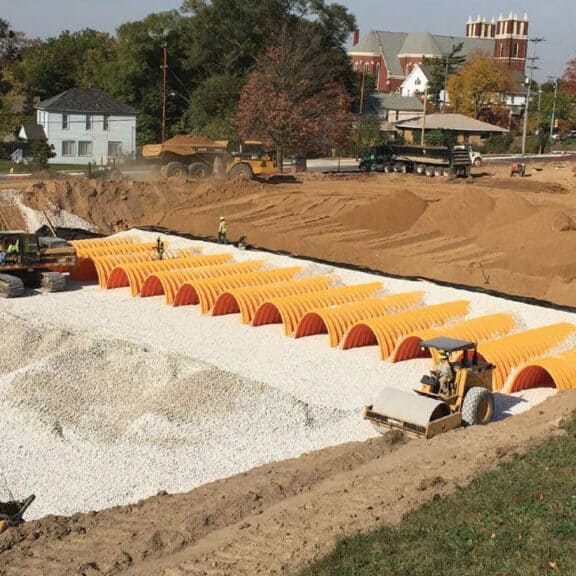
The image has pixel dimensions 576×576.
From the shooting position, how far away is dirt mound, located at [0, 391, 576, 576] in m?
9.67

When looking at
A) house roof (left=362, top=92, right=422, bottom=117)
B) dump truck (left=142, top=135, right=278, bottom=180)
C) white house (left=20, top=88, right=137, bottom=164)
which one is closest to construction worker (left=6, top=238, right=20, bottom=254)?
dump truck (left=142, top=135, right=278, bottom=180)

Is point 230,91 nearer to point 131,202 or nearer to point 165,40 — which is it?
point 165,40

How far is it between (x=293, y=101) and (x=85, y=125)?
15401 mm

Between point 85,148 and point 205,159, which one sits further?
point 85,148

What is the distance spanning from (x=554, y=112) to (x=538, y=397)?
79.5 meters

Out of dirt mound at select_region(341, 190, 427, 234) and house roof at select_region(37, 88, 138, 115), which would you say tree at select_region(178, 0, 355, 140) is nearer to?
house roof at select_region(37, 88, 138, 115)

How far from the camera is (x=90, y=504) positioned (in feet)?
40.9

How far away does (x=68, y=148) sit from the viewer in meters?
62.5

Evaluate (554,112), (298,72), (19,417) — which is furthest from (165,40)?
(19,417)

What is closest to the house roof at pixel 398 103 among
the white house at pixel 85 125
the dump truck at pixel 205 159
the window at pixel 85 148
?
the white house at pixel 85 125

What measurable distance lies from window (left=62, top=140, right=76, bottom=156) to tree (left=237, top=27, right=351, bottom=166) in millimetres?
13184

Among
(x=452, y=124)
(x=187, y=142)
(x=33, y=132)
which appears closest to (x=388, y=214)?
(x=187, y=142)

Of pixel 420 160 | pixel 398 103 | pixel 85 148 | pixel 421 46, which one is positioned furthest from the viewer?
pixel 421 46

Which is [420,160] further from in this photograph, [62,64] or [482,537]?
[482,537]
